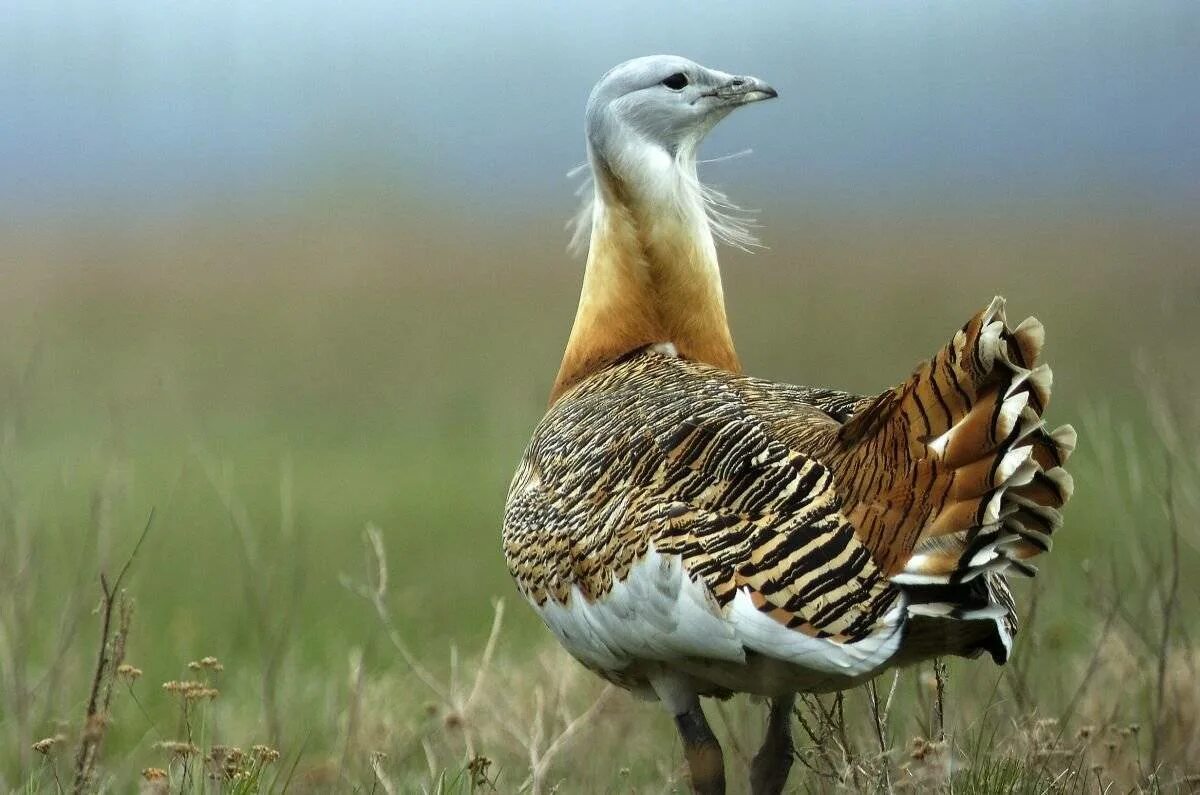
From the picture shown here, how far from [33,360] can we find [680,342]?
155 cm

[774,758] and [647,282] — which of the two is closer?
Result: [774,758]

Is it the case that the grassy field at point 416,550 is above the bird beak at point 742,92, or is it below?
below

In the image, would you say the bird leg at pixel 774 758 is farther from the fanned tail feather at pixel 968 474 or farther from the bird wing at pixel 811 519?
the fanned tail feather at pixel 968 474

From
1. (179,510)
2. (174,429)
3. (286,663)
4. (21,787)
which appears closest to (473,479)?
(179,510)

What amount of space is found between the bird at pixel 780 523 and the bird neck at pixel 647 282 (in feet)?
0.65

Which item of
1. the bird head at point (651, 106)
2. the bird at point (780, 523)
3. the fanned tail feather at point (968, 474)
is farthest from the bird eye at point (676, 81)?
the fanned tail feather at point (968, 474)

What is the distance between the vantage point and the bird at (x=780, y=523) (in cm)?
316

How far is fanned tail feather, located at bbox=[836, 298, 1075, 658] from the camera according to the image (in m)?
3.11

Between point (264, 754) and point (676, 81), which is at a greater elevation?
point (676, 81)

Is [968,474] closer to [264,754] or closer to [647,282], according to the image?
[264,754]

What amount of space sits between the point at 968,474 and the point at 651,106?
69.1 inches

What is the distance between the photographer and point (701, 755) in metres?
3.67

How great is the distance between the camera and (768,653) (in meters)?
3.24

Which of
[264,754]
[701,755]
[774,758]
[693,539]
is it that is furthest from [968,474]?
[264,754]
